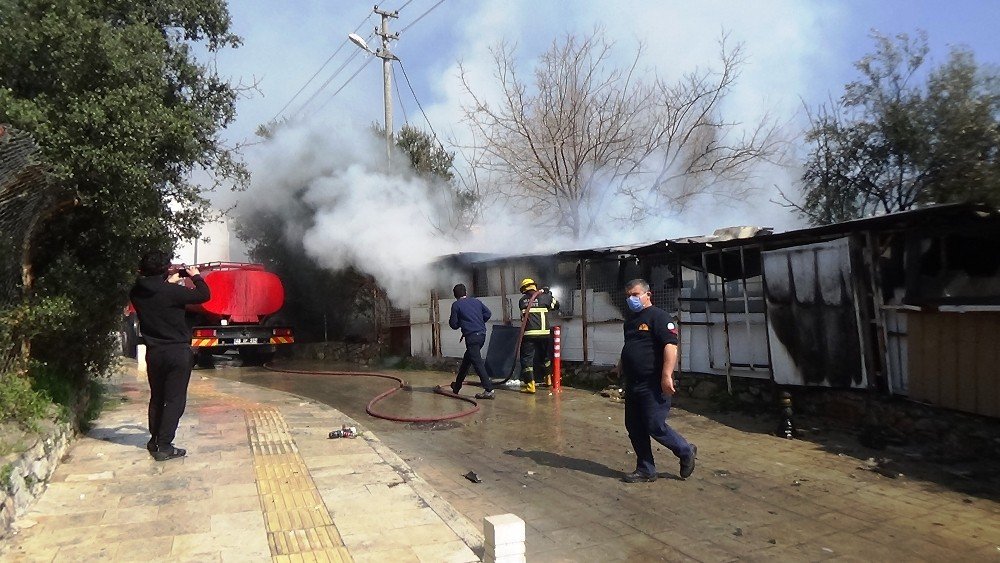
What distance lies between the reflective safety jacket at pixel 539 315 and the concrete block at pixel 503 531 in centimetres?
694

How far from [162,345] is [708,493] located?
466cm

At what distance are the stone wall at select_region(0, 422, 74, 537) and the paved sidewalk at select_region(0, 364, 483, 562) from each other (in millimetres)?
87

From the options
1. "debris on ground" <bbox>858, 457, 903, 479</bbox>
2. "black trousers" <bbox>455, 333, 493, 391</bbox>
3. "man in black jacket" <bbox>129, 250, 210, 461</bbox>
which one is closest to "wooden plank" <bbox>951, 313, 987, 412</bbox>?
"debris on ground" <bbox>858, 457, 903, 479</bbox>

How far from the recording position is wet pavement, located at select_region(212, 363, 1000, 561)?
4172mm

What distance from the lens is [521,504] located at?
5.02 metres

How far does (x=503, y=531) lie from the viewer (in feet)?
11.0

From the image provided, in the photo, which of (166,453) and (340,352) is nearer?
(166,453)

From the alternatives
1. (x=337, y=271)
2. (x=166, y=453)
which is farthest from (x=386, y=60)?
(x=166, y=453)

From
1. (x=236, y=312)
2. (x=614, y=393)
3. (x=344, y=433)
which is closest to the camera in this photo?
(x=344, y=433)

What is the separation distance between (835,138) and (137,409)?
10.9m

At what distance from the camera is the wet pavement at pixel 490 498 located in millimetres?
4016

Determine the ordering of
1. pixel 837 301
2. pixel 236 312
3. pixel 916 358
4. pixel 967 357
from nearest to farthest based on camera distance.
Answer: pixel 967 357 → pixel 916 358 → pixel 837 301 → pixel 236 312

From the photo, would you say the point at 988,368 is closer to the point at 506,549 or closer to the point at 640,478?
the point at 640,478

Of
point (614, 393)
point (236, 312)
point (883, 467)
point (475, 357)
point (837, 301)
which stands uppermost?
point (236, 312)
